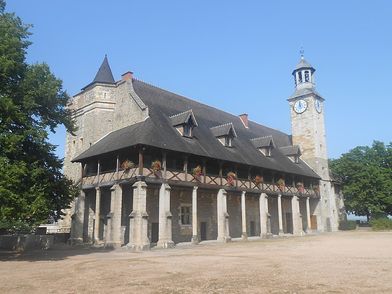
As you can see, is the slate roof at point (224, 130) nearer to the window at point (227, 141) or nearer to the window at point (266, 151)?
the window at point (227, 141)

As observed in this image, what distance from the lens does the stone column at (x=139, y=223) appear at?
63.6 feet

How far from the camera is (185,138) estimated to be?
24.4m

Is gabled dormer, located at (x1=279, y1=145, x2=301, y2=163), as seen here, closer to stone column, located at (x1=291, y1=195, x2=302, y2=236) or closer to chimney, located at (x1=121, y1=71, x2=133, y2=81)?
stone column, located at (x1=291, y1=195, x2=302, y2=236)

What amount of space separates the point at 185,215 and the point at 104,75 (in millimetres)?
14112

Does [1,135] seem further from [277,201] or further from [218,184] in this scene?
[277,201]

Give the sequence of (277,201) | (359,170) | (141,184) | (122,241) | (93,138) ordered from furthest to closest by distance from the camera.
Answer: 1. (359,170)
2. (277,201)
3. (93,138)
4. (122,241)
5. (141,184)

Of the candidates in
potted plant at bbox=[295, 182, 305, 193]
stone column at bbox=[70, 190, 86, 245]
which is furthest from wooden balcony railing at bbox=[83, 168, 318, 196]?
potted plant at bbox=[295, 182, 305, 193]

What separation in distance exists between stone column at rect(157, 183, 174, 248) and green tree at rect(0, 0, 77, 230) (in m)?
5.20

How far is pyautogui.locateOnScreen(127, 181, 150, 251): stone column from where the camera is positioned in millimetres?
19375

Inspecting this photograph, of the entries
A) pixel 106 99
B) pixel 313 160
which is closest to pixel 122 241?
pixel 106 99

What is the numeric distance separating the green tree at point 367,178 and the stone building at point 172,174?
4.32m

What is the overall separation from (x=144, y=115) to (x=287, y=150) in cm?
1799

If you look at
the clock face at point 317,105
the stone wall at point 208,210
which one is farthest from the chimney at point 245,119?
the stone wall at point 208,210

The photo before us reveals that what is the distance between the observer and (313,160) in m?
38.6
